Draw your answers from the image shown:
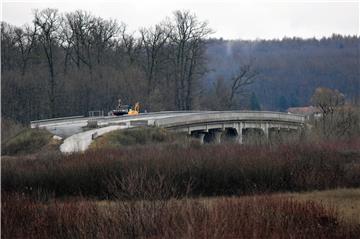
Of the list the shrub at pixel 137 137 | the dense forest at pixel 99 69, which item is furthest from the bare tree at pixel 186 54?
the shrub at pixel 137 137

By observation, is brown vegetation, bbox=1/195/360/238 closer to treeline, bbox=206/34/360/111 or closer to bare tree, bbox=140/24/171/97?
bare tree, bbox=140/24/171/97

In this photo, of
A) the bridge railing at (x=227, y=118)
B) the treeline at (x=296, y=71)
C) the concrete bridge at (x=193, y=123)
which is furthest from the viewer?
the treeline at (x=296, y=71)

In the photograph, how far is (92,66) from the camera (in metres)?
67.6

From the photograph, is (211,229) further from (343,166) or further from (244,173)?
(343,166)

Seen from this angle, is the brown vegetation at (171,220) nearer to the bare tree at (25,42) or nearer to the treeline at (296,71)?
the bare tree at (25,42)

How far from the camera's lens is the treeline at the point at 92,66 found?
59.5 metres

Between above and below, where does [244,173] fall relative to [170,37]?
below

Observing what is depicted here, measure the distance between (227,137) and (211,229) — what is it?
140 feet

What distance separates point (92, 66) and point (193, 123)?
23334mm

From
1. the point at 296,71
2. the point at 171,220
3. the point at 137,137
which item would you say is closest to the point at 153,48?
the point at 137,137

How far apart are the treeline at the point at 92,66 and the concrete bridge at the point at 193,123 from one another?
9.74m

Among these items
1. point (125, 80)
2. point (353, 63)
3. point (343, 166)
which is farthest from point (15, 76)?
point (353, 63)

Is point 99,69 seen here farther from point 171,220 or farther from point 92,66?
point 171,220

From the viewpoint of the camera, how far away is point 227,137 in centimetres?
5559
